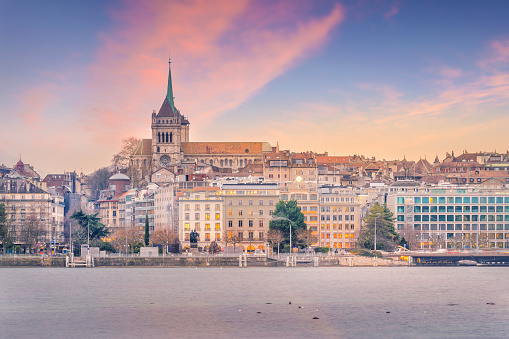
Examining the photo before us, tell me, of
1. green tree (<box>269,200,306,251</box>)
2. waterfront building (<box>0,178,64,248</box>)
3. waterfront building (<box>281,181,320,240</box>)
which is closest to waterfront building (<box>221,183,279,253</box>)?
waterfront building (<box>281,181,320,240</box>)

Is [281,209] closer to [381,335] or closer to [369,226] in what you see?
[369,226]

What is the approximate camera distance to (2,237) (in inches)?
5738

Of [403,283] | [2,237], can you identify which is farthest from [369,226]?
[2,237]

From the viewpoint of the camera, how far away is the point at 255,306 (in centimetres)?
8375

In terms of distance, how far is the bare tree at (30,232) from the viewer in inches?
6088

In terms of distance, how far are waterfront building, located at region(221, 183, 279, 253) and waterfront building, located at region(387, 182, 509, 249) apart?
957 inches

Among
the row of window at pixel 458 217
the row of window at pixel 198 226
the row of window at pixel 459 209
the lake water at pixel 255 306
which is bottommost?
the lake water at pixel 255 306

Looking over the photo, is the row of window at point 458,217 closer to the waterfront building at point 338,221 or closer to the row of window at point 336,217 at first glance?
the waterfront building at point 338,221

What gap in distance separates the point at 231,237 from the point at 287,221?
14588 mm

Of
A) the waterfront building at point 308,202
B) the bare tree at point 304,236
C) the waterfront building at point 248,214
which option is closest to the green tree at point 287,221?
the bare tree at point 304,236

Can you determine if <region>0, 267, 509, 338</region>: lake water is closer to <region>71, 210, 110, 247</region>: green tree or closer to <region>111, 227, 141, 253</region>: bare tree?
<region>71, 210, 110, 247</region>: green tree

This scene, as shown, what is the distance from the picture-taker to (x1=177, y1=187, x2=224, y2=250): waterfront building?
160m

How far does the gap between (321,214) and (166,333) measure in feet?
341

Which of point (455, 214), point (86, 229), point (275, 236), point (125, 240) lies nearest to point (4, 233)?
point (86, 229)
